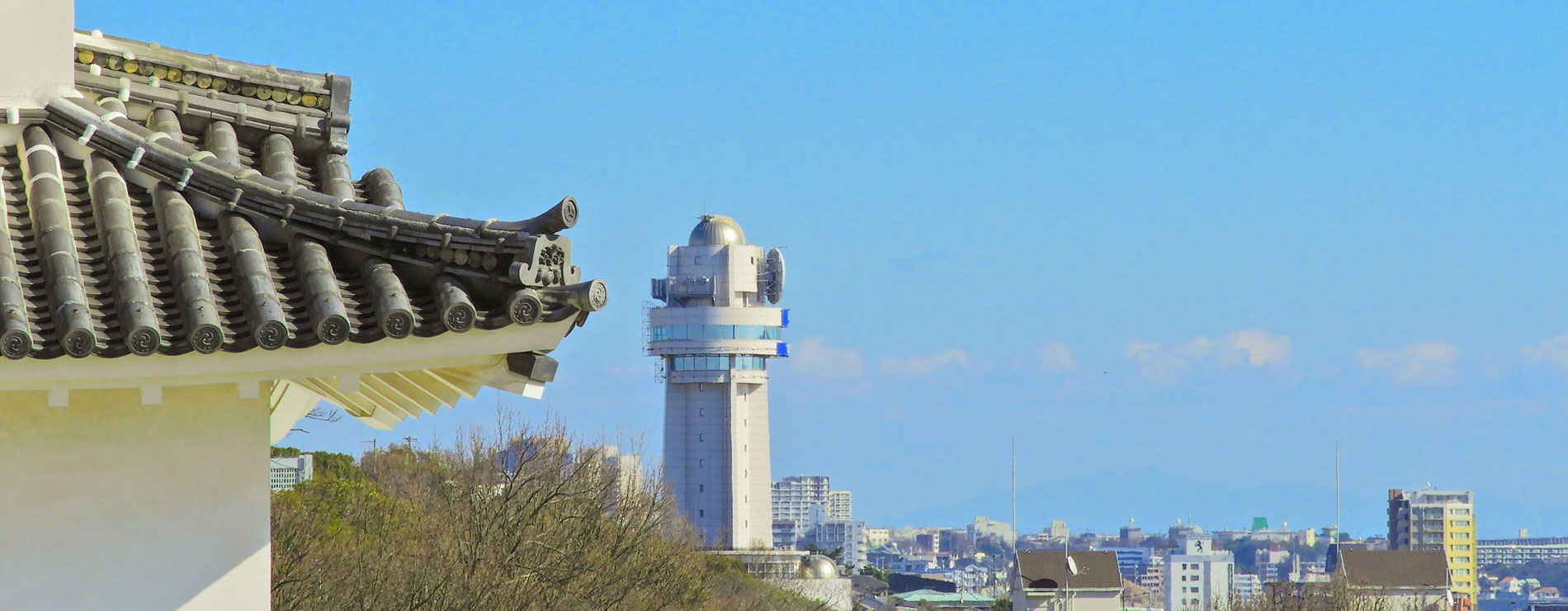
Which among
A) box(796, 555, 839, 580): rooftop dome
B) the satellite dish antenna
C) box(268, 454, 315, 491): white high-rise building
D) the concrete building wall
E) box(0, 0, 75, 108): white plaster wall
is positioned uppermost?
the satellite dish antenna

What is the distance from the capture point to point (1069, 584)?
75875 mm

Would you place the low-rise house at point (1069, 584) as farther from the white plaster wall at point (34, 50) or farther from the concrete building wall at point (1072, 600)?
the white plaster wall at point (34, 50)

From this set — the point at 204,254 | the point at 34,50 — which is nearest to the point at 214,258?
the point at 204,254

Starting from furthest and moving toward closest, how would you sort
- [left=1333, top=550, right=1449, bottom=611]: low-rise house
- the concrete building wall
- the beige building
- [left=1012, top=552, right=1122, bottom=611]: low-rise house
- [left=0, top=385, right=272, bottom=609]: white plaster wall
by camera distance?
the beige building < [left=1012, top=552, right=1122, bottom=611]: low-rise house < the concrete building wall < [left=1333, top=550, right=1449, bottom=611]: low-rise house < [left=0, top=385, right=272, bottom=609]: white plaster wall

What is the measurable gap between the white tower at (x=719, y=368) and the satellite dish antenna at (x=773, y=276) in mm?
48

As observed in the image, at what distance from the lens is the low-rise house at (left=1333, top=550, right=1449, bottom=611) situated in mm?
66750

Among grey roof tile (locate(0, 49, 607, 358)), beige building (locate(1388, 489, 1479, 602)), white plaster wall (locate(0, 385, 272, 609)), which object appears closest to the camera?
grey roof tile (locate(0, 49, 607, 358))

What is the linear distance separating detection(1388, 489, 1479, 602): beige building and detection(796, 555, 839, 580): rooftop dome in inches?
3282

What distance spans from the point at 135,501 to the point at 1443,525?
502ft

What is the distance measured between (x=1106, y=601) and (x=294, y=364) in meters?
74.0

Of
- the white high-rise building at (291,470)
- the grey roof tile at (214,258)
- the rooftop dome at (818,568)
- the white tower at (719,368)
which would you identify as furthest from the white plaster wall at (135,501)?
the white tower at (719,368)

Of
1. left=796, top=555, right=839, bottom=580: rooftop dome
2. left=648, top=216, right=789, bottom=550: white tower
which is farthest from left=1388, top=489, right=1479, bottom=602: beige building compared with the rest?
left=796, top=555, right=839, bottom=580: rooftop dome

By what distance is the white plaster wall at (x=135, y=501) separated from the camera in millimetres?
5512

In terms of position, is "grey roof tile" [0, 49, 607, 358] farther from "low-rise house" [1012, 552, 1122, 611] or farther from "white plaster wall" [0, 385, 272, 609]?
"low-rise house" [1012, 552, 1122, 611]
